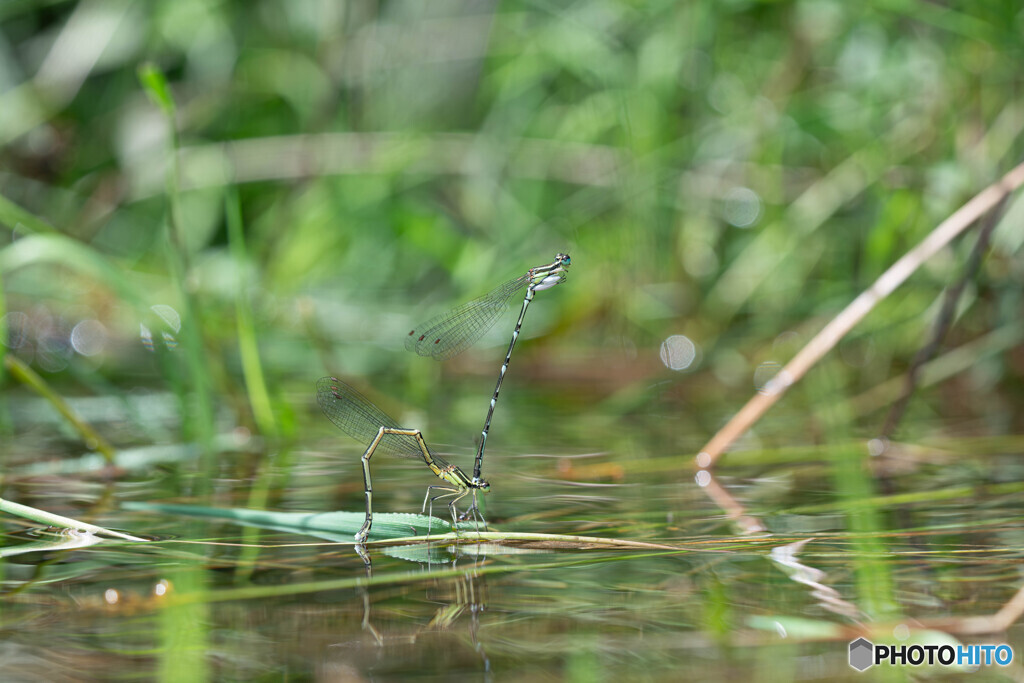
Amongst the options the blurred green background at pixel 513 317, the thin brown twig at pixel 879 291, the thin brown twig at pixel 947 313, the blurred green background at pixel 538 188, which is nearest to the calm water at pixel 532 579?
the blurred green background at pixel 513 317

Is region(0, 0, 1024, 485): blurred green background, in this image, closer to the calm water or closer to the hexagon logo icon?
the calm water

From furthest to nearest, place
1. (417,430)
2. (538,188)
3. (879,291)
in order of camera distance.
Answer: (538,188) → (879,291) → (417,430)

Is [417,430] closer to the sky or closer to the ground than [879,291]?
closer to the ground

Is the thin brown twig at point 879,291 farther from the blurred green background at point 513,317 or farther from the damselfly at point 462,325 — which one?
the damselfly at point 462,325

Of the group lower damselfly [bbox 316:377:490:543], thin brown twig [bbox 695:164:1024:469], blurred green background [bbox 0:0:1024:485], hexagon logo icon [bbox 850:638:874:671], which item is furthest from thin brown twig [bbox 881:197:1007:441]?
hexagon logo icon [bbox 850:638:874:671]

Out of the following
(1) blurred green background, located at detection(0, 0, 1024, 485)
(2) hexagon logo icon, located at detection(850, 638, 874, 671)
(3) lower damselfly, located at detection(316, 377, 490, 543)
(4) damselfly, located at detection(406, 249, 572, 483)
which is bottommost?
(2) hexagon logo icon, located at detection(850, 638, 874, 671)

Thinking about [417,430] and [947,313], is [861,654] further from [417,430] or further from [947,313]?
[947,313]

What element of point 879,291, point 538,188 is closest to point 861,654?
point 879,291
